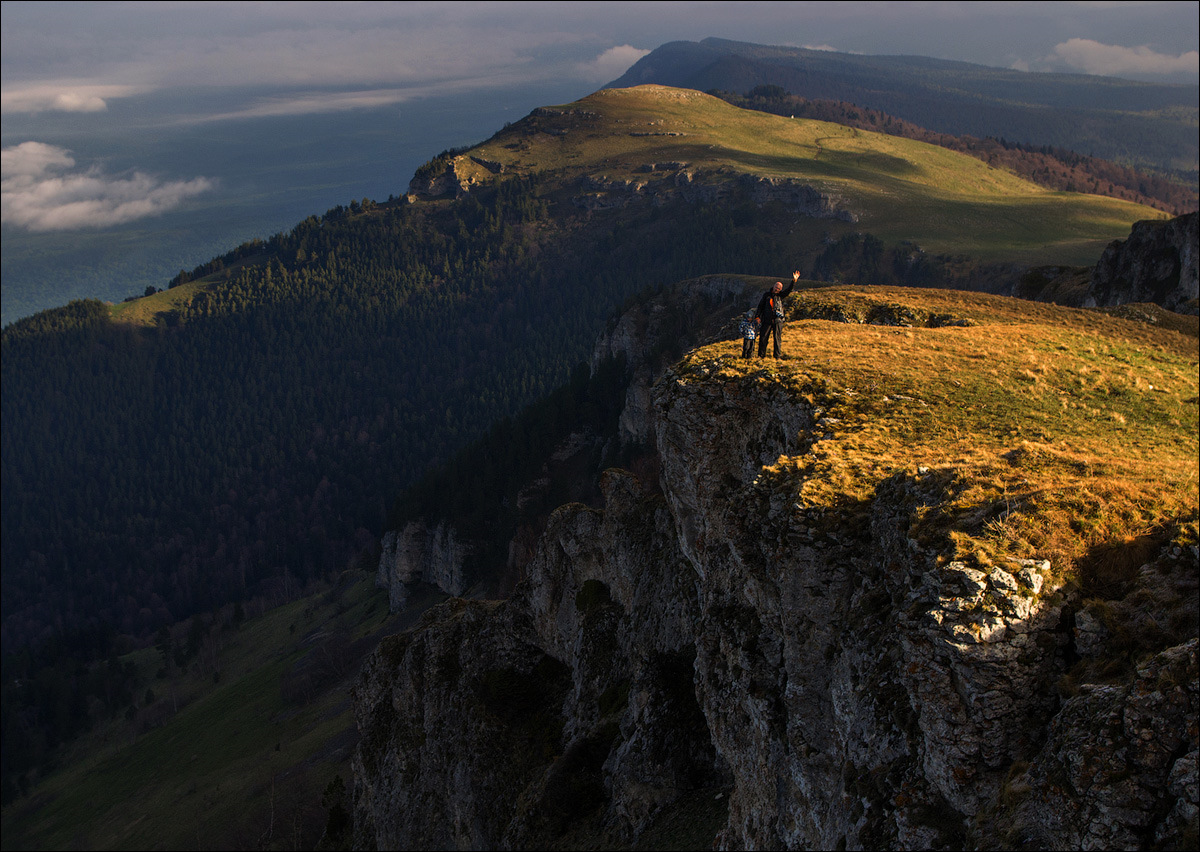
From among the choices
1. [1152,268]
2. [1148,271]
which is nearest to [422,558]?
[1148,271]

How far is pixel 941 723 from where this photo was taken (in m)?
14.7

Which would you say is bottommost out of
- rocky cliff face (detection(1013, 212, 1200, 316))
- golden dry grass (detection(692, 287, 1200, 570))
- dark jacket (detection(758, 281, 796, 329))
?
golden dry grass (detection(692, 287, 1200, 570))

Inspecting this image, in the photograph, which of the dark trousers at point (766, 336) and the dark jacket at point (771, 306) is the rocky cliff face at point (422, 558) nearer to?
the dark trousers at point (766, 336)

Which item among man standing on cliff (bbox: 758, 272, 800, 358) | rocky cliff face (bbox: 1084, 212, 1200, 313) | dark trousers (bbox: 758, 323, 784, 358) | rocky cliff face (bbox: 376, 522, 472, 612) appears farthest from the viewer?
rocky cliff face (bbox: 376, 522, 472, 612)

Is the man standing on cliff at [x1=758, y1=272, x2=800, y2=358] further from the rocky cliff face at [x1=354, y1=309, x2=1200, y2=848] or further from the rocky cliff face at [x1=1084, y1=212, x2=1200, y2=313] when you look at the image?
the rocky cliff face at [x1=1084, y1=212, x2=1200, y2=313]

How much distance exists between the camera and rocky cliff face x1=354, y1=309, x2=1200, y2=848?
1229cm

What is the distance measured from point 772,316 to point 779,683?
16088 millimetres

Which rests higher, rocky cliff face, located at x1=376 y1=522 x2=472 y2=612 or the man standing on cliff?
the man standing on cliff

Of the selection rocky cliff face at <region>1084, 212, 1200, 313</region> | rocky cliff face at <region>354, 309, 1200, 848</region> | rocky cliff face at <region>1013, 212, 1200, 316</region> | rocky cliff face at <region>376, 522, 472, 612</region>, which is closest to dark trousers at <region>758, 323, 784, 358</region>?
rocky cliff face at <region>354, 309, 1200, 848</region>

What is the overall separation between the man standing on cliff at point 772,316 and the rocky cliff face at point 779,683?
255 cm

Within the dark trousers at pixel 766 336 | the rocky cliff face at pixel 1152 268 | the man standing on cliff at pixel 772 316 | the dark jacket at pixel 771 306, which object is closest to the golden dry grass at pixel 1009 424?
the dark trousers at pixel 766 336

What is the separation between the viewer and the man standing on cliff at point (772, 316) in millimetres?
31625

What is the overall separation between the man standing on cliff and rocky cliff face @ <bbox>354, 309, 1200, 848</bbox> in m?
2.55

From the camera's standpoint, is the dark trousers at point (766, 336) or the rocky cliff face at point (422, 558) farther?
the rocky cliff face at point (422, 558)
